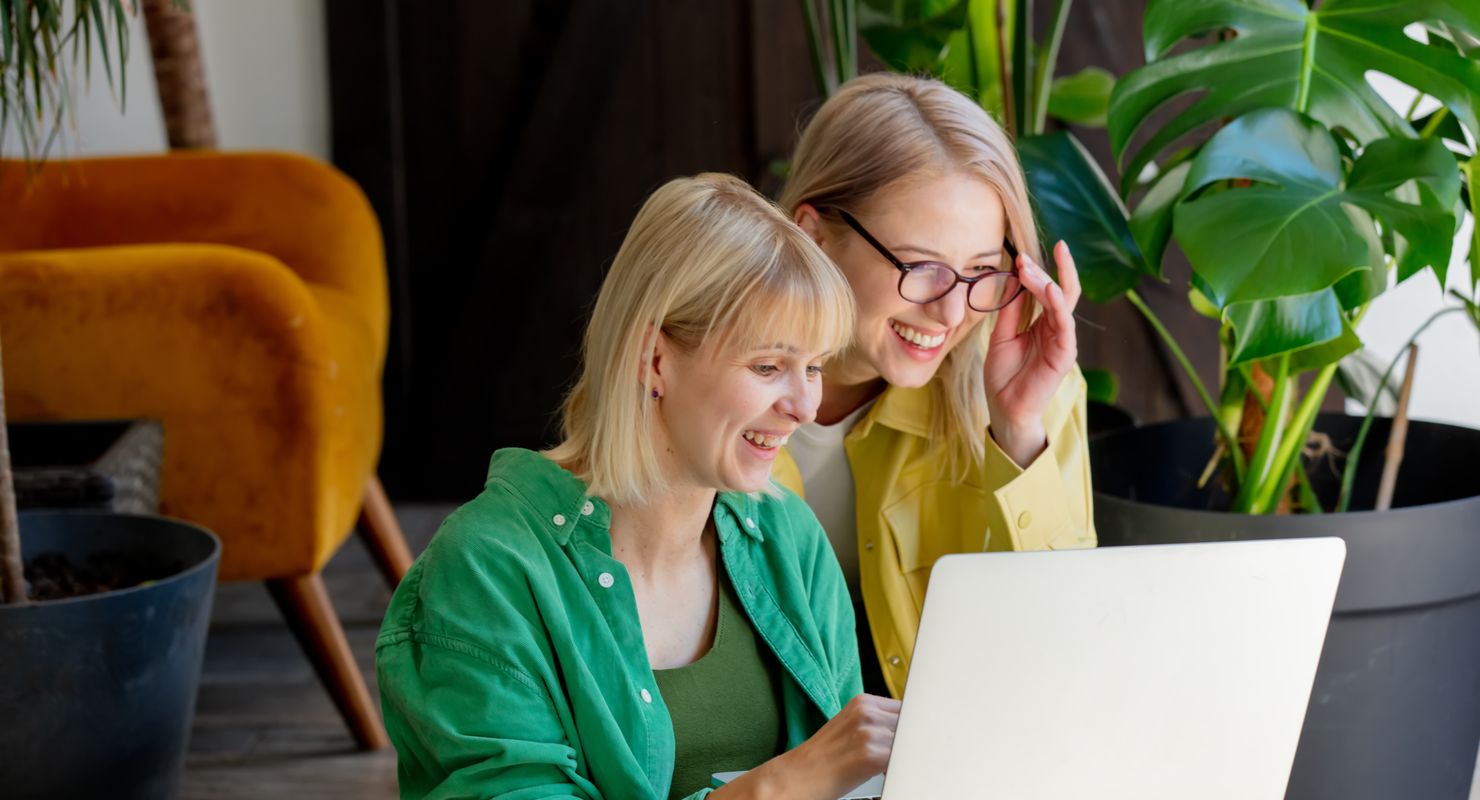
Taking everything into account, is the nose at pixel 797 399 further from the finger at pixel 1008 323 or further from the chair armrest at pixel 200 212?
the chair armrest at pixel 200 212

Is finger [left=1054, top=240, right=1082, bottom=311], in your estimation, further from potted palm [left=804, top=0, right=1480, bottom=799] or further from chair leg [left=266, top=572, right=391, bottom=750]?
chair leg [left=266, top=572, right=391, bottom=750]

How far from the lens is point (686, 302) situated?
1.08m

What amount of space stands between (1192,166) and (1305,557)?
609mm

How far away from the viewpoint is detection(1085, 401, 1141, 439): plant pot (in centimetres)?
211

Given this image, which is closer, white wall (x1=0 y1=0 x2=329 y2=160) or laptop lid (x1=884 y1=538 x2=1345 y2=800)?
laptop lid (x1=884 y1=538 x2=1345 y2=800)

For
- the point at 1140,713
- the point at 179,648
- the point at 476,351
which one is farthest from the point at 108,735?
the point at 476,351

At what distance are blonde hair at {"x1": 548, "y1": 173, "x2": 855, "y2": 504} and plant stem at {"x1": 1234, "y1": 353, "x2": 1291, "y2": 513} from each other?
723 mm

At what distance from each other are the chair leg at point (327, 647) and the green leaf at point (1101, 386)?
3.75 ft

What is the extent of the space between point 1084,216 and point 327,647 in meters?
1.26

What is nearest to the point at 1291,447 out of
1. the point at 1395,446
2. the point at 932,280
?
the point at 1395,446

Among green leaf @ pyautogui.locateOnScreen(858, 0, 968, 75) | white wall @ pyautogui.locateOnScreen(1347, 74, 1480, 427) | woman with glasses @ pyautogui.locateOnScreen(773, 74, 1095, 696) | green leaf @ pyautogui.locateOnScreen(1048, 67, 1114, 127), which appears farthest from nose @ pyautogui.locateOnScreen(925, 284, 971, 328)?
white wall @ pyautogui.locateOnScreen(1347, 74, 1480, 427)

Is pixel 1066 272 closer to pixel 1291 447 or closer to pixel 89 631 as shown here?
pixel 1291 447

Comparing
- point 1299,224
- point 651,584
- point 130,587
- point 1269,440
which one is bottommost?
point 130,587

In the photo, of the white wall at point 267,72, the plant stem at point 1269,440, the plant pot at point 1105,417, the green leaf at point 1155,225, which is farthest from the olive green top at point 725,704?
the white wall at point 267,72
